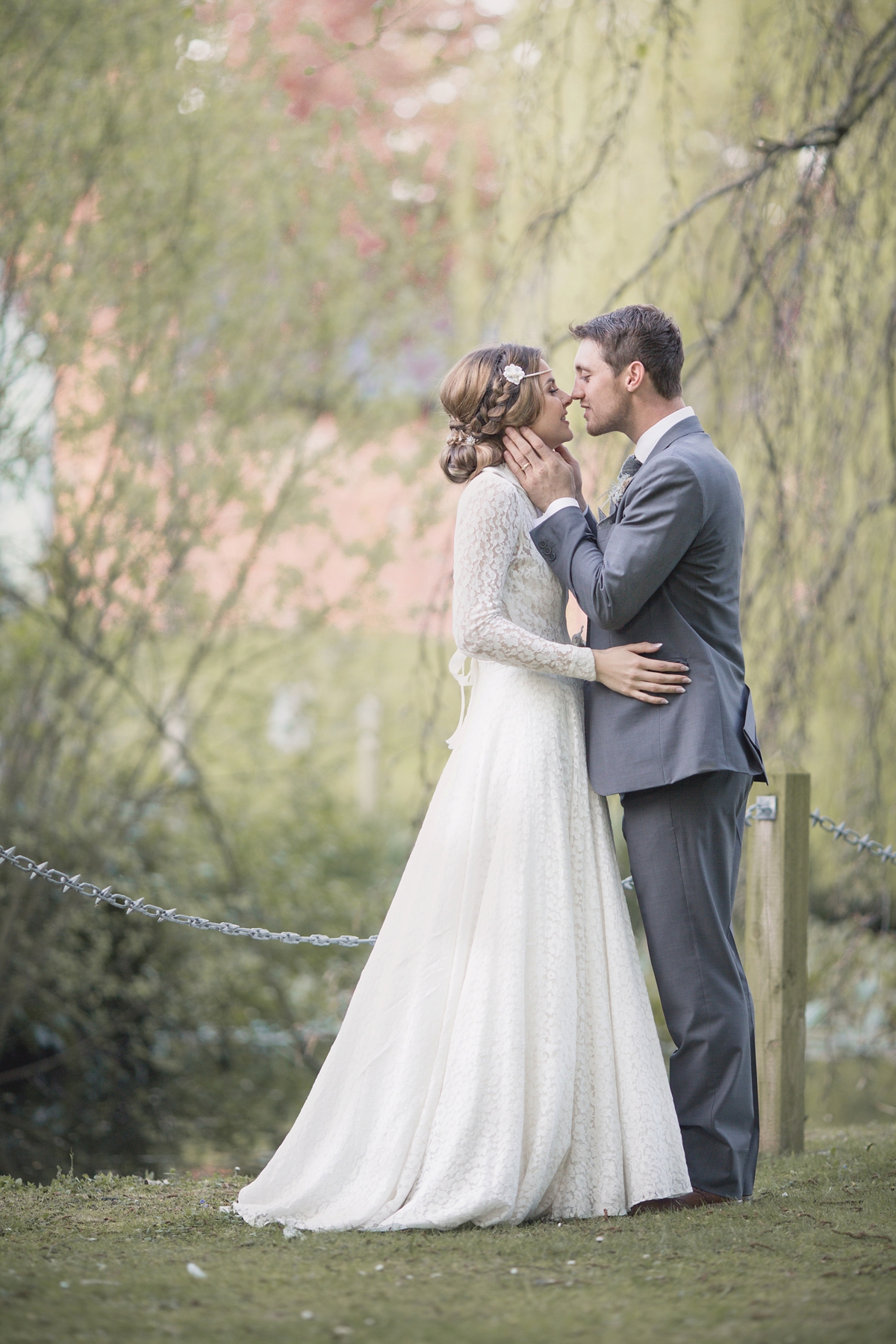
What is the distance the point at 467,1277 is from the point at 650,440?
1711 mm

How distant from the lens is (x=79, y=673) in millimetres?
5812

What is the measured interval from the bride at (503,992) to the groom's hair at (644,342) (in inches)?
7.2

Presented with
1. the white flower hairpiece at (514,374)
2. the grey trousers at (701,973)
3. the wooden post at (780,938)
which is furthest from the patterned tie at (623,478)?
the wooden post at (780,938)

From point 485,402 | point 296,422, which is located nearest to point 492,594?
point 485,402

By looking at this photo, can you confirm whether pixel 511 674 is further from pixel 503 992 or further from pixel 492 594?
pixel 503 992

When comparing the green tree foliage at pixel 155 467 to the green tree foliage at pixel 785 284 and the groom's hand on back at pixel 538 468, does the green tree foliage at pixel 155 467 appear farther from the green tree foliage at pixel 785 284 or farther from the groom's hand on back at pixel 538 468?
the groom's hand on back at pixel 538 468

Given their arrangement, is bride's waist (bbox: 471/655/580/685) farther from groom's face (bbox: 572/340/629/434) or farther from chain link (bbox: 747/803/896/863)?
chain link (bbox: 747/803/896/863)

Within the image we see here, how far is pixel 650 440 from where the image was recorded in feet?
9.41

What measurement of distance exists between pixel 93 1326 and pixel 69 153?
4693 mm

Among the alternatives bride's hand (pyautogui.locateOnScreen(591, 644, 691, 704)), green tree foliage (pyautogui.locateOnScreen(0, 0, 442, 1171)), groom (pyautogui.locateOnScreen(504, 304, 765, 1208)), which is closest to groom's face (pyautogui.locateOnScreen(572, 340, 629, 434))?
groom (pyautogui.locateOnScreen(504, 304, 765, 1208))

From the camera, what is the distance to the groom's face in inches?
113

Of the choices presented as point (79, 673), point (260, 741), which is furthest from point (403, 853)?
point (79, 673)

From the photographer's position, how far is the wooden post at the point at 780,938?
10.8 ft

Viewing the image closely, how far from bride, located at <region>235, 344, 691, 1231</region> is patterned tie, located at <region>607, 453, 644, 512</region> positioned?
0.19 meters
